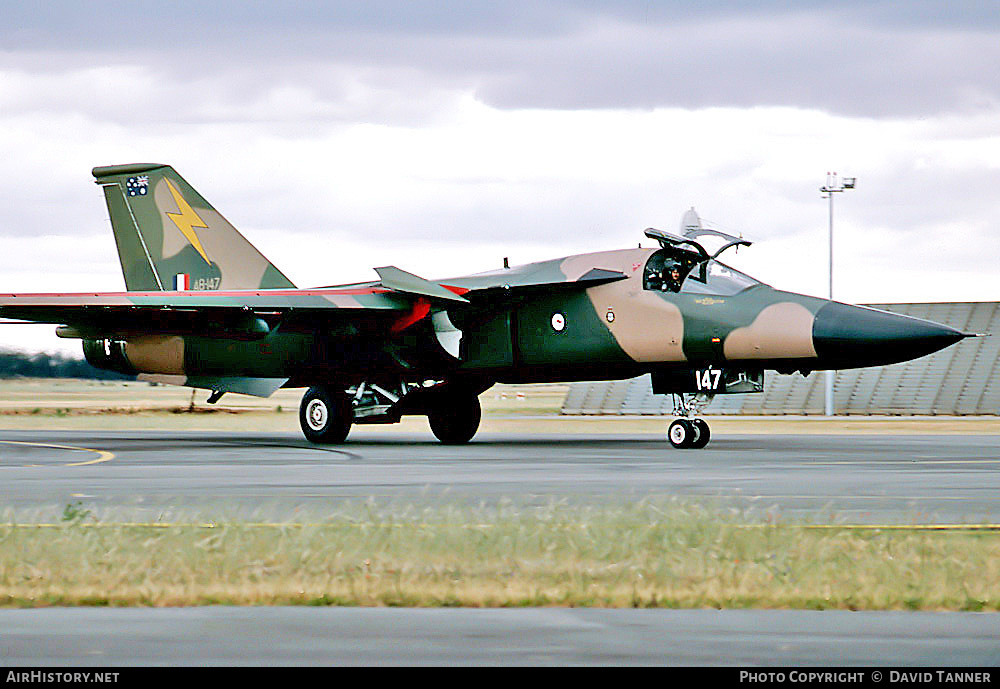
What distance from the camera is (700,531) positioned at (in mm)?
9250

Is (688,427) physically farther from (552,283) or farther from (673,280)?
(552,283)

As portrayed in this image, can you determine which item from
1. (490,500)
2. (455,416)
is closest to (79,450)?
(455,416)

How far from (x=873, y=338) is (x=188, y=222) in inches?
556

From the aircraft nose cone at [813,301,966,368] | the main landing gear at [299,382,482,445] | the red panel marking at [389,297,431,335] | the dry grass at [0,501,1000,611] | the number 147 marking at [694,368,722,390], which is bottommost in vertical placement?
the dry grass at [0,501,1000,611]

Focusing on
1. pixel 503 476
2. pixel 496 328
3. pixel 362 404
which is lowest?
pixel 503 476

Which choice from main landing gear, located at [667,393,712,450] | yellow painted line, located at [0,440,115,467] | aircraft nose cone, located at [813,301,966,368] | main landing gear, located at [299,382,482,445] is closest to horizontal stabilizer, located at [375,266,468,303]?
main landing gear, located at [299,382,482,445]

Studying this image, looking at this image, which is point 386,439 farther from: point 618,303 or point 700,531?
point 700,531

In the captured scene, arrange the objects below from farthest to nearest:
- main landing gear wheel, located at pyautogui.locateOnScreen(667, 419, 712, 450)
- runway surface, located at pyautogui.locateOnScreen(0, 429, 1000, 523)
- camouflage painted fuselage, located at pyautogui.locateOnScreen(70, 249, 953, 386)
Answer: main landing gear wheel, located at pyautogui.locateOnScreen(667, 419, 712, 450) < camouflage painted fuselage, located at pyautogui.locateOnScreen(70, 249, 953, 386) < runway surface, located at pyautogui.locateOnScreen(0, 429, 1000, 523)

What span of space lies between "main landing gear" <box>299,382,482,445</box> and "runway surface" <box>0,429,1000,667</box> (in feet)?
1.65

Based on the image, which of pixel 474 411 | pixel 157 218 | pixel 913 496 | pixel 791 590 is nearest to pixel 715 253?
pixel 474 411

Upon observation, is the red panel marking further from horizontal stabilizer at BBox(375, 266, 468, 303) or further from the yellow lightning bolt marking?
the yellow lightning bolt marking

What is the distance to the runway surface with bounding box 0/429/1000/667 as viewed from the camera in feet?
18.0

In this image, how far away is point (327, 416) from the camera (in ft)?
80.9

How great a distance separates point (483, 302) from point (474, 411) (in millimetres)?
2846
